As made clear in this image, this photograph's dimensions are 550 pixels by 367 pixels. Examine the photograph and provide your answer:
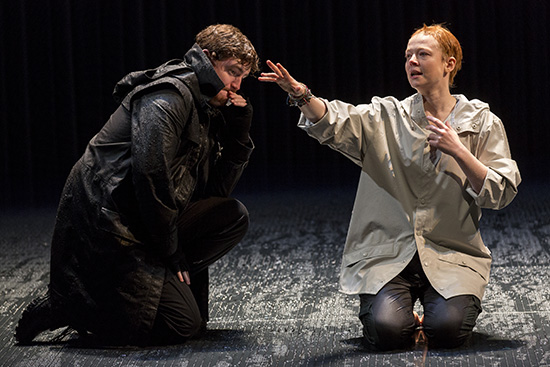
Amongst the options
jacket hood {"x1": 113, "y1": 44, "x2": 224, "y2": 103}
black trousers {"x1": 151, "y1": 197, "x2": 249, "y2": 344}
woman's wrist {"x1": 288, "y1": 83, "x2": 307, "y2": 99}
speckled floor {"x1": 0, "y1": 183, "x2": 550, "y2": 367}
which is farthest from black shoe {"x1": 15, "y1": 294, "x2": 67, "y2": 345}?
woman's wrist {"x1": 288, "y1": 83, "x2": 307, "y2": 99}

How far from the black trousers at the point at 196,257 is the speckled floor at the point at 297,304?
2.2 inches

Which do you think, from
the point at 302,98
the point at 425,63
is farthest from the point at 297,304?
the point at 425,63

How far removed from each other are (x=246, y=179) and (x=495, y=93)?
183 centimetres

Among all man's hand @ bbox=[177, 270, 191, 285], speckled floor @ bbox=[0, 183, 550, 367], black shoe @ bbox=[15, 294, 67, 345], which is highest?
man's hand @ bbox=[177, 270, 191, 285]

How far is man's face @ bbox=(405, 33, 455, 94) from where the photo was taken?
219 cm

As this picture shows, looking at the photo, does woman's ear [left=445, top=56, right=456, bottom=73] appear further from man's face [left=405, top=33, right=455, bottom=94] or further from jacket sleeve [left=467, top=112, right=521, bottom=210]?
jacket sleeve [left=467, top=112, right=521, bottom=210]

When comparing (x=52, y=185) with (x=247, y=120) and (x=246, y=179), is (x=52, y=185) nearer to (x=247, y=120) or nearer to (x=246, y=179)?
(x=246, y=179)

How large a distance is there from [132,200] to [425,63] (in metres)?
0.90

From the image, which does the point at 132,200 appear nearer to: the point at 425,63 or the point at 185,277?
the point at 185,277

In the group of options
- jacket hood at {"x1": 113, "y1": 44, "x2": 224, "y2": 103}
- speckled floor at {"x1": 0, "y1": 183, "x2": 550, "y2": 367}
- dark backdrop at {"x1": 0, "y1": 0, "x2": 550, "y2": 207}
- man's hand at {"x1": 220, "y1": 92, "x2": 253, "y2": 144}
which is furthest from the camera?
dark backdrop at {"x1": 0, "y1": 0, "x2": 550, "y2": 207}

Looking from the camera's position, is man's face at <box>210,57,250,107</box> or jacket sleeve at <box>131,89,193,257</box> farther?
man's face at <box>210,57,250,107</box>

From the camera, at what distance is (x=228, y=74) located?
2.22m

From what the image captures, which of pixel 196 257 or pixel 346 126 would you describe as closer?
pixel 346 126

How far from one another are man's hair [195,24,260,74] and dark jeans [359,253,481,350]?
29.5 inches
